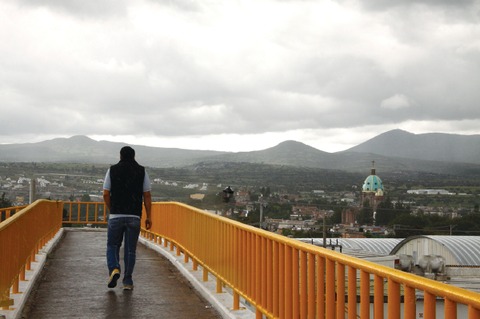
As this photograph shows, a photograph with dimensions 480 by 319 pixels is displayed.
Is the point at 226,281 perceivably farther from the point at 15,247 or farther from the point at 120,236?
the point at 15,247

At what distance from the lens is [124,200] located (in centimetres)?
1031

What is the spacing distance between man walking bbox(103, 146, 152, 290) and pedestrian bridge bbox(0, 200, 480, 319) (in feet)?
2.07

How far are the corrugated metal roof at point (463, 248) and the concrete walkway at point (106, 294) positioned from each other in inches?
1755

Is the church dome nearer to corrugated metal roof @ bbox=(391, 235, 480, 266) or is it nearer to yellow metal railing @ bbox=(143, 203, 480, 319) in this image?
corrugated metal roof @ bbox=(391, 235, 480, 266)

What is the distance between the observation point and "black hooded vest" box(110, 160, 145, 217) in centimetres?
1028

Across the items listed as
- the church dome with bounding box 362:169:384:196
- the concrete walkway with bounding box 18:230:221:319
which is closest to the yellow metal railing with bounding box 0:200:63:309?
the concrete walkway with bounding box 18:230:221:319

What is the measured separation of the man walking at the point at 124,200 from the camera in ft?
33.8

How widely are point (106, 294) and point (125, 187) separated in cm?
159

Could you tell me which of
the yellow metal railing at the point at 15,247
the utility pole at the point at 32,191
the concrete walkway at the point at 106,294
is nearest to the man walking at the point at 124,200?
the concrete walkway at the point at 106,294

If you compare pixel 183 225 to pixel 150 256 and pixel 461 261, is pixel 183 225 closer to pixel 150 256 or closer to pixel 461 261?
pixel 150 256

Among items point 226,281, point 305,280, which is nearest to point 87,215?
point 226,281

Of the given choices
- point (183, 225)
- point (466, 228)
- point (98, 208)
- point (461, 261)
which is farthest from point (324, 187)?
point (183, 225)

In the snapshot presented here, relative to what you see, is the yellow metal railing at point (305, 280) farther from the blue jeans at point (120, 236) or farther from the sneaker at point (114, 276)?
the sneaker at point (114, 276)

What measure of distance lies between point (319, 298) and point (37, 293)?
587cm
